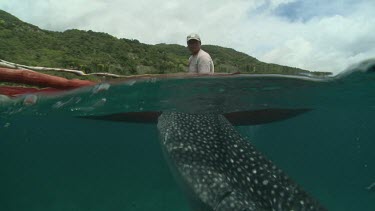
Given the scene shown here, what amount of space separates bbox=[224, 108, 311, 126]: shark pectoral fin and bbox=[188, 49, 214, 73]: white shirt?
6.98 metres

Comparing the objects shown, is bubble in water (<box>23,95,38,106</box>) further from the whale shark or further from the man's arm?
the whale shark

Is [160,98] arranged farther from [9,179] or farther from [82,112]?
[9,179]

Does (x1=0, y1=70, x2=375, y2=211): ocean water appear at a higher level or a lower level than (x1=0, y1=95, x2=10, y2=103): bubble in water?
lower

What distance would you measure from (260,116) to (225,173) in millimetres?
15064

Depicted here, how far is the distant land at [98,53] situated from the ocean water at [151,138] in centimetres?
299

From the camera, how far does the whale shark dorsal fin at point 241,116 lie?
17.6 metres

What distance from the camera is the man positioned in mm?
8633

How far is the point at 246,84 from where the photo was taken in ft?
44.5

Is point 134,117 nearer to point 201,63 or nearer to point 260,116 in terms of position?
point 260,116

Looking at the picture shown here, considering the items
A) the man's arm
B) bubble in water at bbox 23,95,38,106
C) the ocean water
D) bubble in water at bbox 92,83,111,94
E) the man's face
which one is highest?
the man's face

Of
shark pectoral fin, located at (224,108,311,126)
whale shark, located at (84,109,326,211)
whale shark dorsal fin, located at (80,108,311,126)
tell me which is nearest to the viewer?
whale shark, located at (84,109,326,211)

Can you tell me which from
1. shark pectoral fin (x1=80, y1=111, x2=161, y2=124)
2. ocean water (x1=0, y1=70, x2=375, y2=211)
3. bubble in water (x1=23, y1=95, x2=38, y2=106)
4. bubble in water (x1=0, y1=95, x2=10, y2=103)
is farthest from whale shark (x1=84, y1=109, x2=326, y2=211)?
shark pectoral fin (x1=80, y1=111, x2=161, y2=124)

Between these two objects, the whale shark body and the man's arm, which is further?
the man's arm

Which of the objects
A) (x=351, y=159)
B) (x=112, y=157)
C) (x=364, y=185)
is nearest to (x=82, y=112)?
(x=112, y=157)
